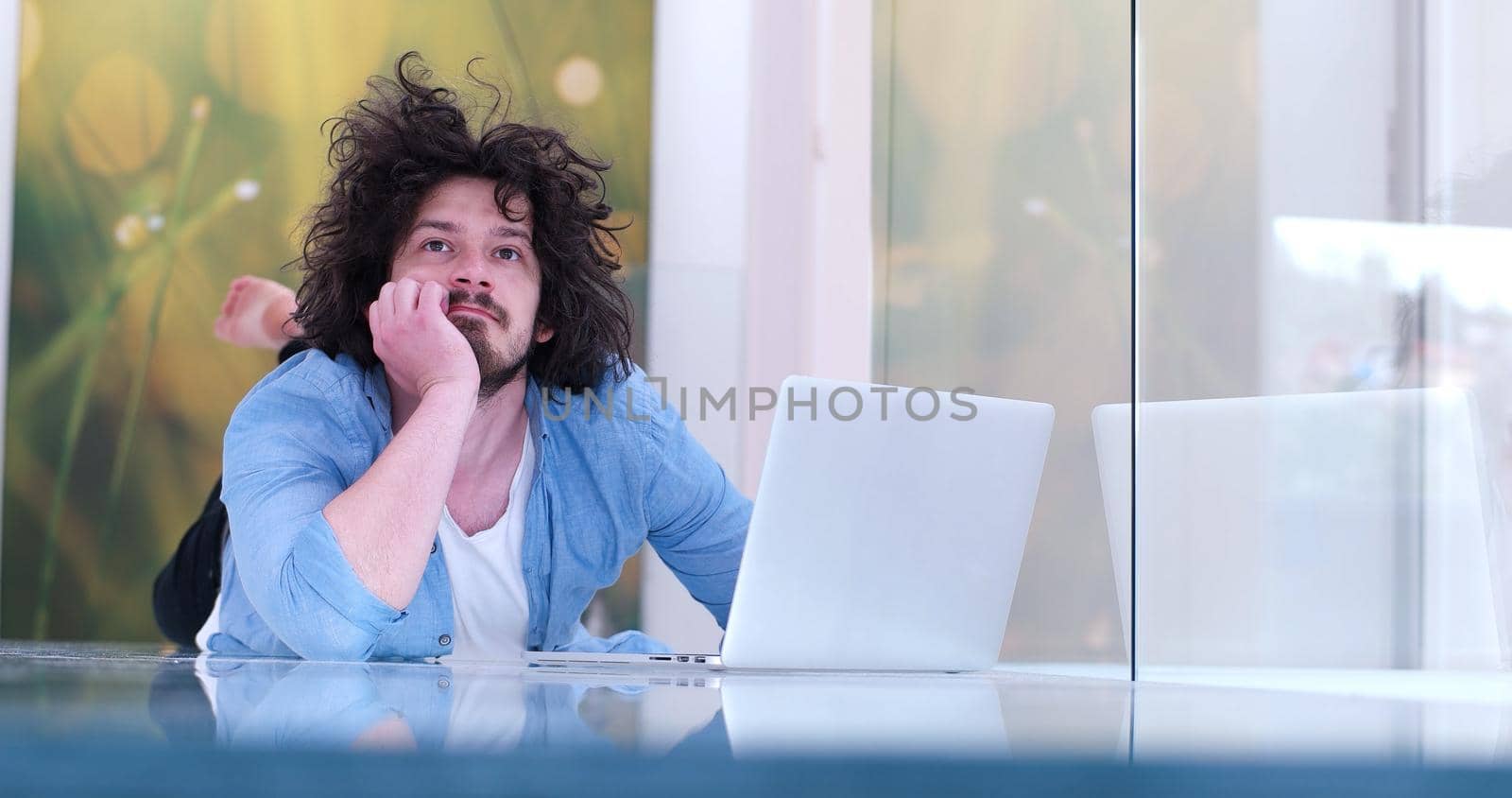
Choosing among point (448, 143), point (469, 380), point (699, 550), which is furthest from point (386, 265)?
point (699, 550)

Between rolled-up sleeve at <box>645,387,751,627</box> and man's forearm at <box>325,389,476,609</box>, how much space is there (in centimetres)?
34

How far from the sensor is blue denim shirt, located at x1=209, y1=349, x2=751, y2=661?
1174mm

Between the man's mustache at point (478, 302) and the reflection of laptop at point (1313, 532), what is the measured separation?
970mm

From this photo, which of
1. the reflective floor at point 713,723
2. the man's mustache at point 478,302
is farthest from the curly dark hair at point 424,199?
the reflective floor at point 713,723

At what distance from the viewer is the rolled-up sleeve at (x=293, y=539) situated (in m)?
1.15

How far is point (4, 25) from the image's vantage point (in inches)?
145

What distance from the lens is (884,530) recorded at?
3.00 ft

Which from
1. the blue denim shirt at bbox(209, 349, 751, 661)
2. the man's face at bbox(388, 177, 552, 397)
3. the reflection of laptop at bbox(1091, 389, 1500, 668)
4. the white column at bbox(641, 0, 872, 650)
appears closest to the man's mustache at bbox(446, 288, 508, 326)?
the man's face at bbox(388, 177, 552, 397)

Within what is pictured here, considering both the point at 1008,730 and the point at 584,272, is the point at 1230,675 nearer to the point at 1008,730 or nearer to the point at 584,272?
the point at 1008,730

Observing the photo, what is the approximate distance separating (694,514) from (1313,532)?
1047mm

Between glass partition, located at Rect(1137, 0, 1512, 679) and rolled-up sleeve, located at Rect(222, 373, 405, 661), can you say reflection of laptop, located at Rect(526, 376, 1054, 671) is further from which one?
rolled-up sleeve, located at Rect(222, 373, 405, 661)

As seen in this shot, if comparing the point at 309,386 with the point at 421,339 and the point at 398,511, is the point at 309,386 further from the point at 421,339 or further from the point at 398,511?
the point at 398,511

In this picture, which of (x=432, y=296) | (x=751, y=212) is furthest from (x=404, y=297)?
(x=751, y=212)

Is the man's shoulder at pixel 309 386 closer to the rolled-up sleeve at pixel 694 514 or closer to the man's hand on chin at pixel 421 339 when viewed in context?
the man's hand on chin at pixel 421 339
